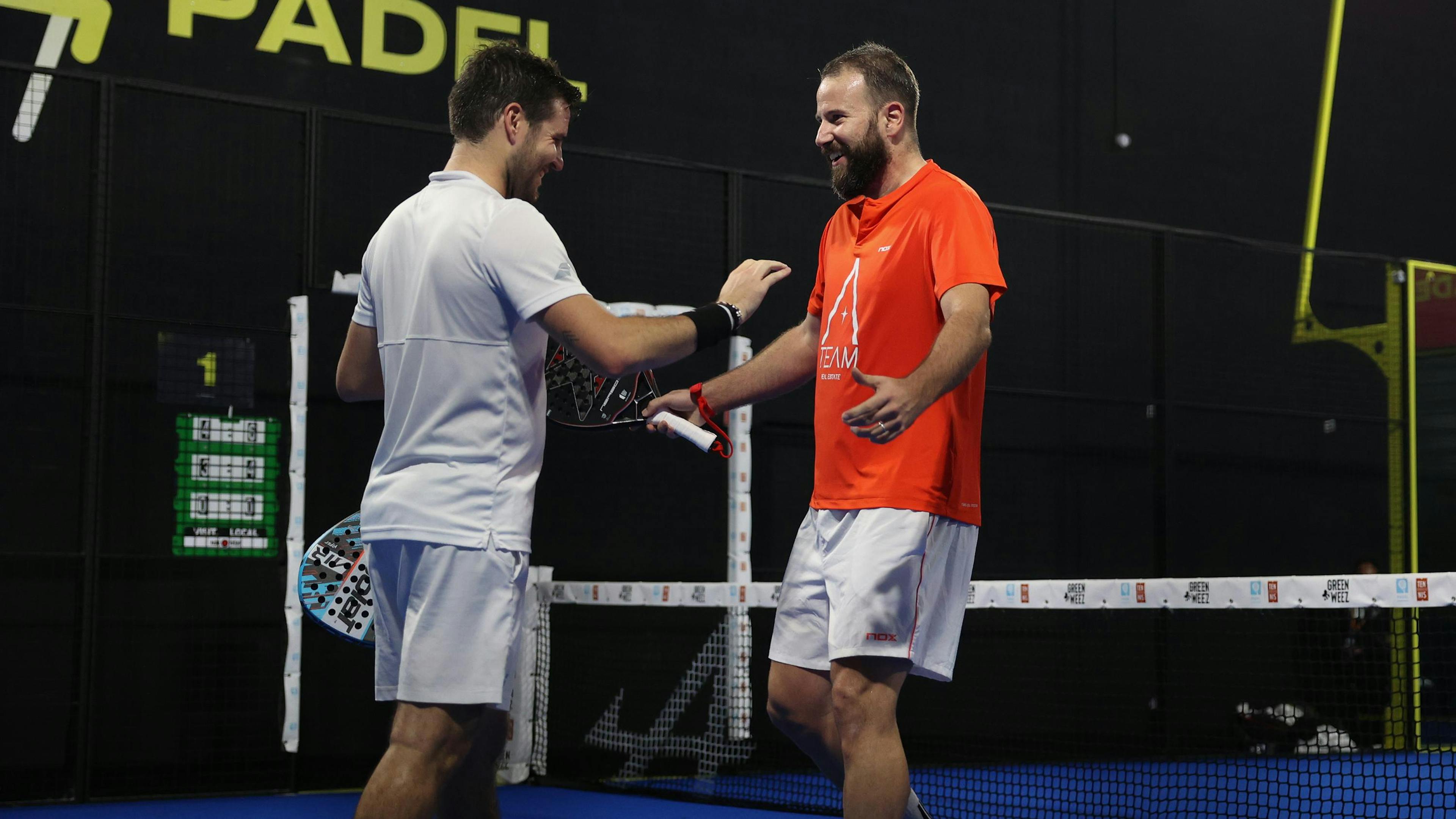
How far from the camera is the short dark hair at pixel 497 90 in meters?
3.02

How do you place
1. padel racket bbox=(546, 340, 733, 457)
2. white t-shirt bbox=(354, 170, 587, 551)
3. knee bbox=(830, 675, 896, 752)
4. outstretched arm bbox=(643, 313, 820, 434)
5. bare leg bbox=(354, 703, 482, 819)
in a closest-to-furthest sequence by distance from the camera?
1. bare leg bbox=(354, 703, 482, 819)
2. white t-shirt bbox=(354, 170, 587, 551)
3. knee bbox=(830, 675, 896, 752)
4. outstretched arm bbox=(643, 313, 820, 434)
5. padel racket bbox=(546, 340, 733, 457)

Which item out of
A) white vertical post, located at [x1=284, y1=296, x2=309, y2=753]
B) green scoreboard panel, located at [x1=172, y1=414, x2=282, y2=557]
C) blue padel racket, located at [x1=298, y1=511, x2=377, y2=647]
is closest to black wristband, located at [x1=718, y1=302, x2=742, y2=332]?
blue padel racket, located at [x1=298, y1=511, x2=377, y2=647]

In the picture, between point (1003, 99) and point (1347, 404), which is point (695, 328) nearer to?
point (1003, 99)

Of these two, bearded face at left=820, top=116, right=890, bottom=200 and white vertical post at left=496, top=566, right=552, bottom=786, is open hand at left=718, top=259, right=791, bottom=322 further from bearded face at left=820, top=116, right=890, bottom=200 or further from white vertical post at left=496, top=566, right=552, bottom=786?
white vertical post at left=496, top=566, right=552, bottom=786

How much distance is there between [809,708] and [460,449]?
1121 mm

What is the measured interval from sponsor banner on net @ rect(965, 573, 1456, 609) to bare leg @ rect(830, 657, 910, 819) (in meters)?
1.13

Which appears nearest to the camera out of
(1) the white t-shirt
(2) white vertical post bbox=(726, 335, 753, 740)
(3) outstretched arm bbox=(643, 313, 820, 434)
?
(1) the white t-shirt

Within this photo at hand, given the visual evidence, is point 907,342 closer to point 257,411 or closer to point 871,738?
point 871,738

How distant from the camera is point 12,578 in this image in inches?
259

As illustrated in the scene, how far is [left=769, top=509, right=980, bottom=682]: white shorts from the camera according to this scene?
3.21 metres

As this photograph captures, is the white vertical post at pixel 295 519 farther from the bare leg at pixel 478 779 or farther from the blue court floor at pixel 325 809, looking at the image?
the bare leg at pixel 478 779

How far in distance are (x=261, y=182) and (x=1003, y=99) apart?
15.2ft

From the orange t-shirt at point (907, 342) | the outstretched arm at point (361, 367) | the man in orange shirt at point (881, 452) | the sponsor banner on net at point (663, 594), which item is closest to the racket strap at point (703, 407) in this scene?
the man in orange shirt at point (881, 452)

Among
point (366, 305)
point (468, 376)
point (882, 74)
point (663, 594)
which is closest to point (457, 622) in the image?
point (468, 376)
